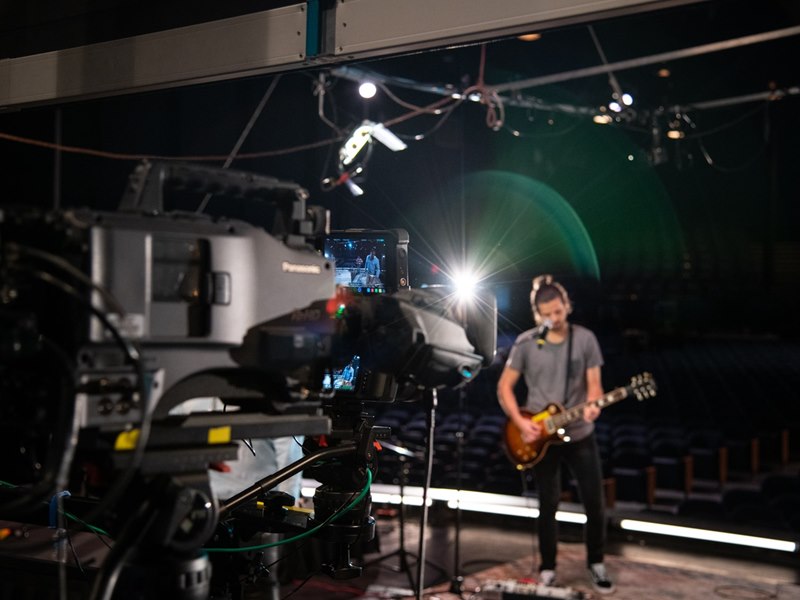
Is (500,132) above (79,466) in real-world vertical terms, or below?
above

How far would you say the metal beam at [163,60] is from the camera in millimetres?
2348

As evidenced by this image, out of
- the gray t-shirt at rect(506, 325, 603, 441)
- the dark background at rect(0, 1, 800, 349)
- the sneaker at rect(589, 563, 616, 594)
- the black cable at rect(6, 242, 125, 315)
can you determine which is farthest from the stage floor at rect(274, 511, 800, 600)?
the black cable at rect(6, 242, 125, 315)

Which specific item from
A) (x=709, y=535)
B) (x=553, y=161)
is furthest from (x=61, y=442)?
(x=553, y=161)

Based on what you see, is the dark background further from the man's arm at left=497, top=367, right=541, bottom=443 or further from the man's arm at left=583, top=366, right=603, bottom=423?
the man's arm at left=583, top=366, right=603, bottom=423

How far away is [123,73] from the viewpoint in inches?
104

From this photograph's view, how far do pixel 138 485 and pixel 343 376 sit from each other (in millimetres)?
615

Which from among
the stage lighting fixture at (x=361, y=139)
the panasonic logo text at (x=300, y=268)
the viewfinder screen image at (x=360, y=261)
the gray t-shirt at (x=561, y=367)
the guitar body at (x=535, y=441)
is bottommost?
the guitar body at (x=535, y=441)

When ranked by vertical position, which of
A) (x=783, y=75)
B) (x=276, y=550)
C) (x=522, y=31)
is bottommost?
(x=276, y=550)

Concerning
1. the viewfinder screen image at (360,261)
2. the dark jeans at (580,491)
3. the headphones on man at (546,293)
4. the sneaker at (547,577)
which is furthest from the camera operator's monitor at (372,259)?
the sneaker at (547,577)

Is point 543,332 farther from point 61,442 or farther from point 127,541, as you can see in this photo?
point 61,442

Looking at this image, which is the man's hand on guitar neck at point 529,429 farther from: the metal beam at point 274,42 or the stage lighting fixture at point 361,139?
the metal beam at point 274,42

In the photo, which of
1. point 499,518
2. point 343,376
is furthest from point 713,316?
point 343,376

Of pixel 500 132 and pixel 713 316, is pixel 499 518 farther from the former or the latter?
pixel 713 316

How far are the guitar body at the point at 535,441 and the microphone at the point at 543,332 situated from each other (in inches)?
12.9
